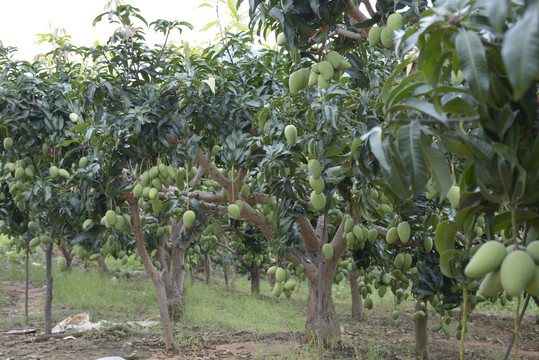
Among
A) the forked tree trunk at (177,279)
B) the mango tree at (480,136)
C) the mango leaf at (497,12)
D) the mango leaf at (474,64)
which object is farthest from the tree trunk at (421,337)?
the mango leaf at (497,12)

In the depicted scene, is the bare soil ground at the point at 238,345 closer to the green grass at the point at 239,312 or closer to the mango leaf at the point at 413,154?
the green grass at the point at 239,312

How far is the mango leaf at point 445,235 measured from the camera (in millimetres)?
994

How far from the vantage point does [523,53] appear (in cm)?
56

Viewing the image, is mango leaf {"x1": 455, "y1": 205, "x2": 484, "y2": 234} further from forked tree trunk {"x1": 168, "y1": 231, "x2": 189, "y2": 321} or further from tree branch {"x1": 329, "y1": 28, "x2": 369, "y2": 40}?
forked tree trunk {"x1": 168, "y1": 231, "x2": 189, "y2": 321}

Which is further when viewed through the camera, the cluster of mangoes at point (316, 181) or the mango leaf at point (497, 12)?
the cluster of mangoes at point (316, 181)

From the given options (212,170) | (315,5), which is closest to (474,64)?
(315,5)

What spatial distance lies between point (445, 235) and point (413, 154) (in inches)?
9.6

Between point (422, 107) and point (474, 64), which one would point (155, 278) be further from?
point (474, 64)

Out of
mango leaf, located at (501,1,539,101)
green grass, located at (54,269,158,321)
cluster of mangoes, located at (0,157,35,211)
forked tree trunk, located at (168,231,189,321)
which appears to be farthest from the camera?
green grass, located at (54,269,158,321)

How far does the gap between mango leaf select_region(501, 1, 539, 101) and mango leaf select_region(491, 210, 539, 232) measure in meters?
0.40

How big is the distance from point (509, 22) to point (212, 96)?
2.20m

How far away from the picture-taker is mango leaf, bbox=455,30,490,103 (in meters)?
0.73

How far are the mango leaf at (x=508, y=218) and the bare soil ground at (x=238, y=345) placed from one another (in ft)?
6.81

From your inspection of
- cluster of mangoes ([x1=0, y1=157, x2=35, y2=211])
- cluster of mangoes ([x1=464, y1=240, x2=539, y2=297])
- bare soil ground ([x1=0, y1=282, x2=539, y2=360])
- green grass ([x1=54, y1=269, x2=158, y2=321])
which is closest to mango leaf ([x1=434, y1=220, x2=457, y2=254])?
cluster of mangoes ([x1=464, y1=240, x2=539, y2=297])
